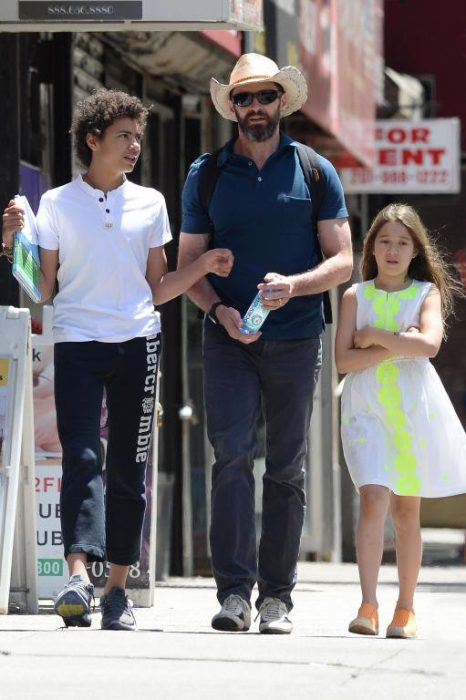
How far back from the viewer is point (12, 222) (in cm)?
691

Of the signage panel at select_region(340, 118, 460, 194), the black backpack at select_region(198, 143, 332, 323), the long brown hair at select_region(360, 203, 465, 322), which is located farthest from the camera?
the signage panel at select_region(340, 118, 460, 194)

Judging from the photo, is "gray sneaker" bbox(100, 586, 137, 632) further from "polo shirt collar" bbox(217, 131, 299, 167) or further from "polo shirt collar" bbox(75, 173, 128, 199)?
"polo shirt collar" bbox(217, 131, 299, 167)

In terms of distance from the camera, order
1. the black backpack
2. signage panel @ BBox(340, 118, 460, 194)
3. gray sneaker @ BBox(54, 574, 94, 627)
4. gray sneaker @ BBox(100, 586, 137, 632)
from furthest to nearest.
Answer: signage panel @ BBox(340, 118, 460, 194) → the black backpack → gray sneaker @ BBox(100, 586, 137, 632) → gray sneaker @ BBox(54, 574, 94, 627)

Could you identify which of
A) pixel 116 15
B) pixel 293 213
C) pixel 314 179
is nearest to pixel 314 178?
pixel 314 179

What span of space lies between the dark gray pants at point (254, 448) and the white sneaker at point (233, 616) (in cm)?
8

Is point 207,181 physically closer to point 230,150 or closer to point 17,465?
point 230,150

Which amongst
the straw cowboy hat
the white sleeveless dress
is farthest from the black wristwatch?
the straw cowboy hat

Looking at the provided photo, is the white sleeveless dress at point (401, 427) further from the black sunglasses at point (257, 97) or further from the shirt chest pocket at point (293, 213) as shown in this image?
the black sunglasses at point (257, 97)

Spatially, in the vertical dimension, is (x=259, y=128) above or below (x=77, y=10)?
below

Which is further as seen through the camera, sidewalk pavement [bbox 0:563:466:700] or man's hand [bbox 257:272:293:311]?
man's hand [bbox 257:272:293:311]

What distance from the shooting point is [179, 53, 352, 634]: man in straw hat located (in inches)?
281

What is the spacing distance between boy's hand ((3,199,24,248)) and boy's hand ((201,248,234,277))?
0.67 m

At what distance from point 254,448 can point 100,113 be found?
4.41 feet

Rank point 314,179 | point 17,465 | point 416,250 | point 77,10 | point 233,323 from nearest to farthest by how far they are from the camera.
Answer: point 233,323, point 314,179, point 416,250, point 17,465, point 77,10
